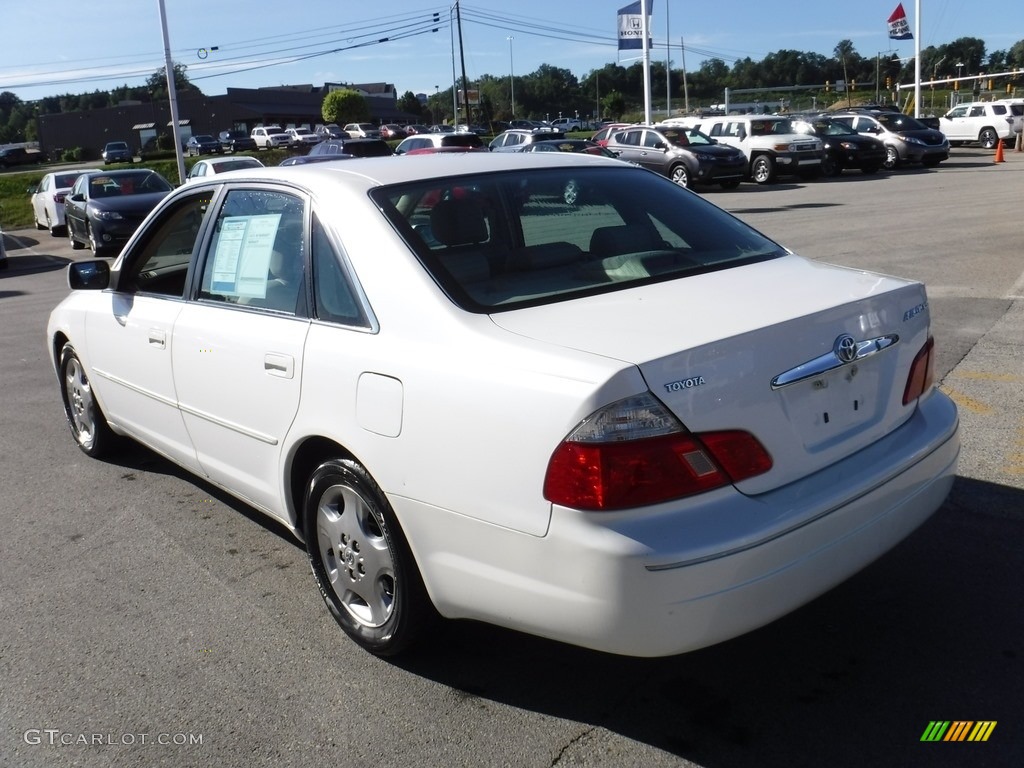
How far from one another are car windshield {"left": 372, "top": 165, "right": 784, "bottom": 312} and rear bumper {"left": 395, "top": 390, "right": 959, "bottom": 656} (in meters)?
0.79

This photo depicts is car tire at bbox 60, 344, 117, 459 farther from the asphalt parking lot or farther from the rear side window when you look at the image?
the rear side window

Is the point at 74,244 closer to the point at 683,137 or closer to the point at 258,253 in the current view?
the point at 683,137

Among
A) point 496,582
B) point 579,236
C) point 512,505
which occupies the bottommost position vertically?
point 496,582

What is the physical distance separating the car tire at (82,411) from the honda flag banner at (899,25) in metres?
46.8

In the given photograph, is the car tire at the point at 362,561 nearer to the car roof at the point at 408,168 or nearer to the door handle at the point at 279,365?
the door handle at the point at 279,365

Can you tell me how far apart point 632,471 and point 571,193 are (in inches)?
67.6

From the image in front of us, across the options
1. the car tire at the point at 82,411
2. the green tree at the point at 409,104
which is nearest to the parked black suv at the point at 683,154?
the car tire at the point at 82,411

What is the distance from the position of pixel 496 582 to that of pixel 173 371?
2.16 meters

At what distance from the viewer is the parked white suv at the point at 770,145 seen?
27438 millimetres

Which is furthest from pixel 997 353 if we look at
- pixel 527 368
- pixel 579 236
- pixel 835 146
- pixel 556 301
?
pixel 835 146

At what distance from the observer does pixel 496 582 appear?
9.21ft

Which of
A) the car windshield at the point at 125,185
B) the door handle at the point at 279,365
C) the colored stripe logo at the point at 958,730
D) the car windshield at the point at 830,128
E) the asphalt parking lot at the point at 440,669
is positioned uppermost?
the car windshield at the point at 830,128

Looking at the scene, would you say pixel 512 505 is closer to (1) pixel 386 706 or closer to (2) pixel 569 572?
(2) pixel 569 572

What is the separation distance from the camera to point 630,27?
36.4 meters
